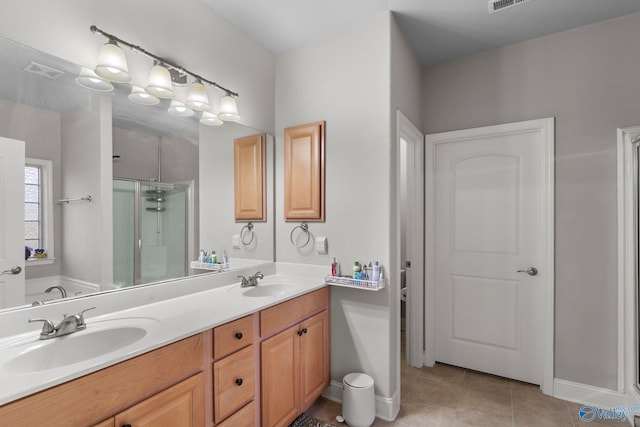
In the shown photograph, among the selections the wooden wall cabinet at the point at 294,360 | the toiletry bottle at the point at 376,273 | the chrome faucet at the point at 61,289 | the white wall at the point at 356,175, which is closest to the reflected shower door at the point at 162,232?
the chrome faucet at the point at 61,289

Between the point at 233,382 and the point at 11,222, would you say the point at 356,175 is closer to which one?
the point at 233,382

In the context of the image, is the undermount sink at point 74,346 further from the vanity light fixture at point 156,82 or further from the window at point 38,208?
the vanity light fixture at point 156,82

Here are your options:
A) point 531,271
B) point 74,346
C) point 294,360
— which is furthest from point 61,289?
point 531,271

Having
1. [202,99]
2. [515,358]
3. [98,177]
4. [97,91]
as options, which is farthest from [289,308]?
[515,358]

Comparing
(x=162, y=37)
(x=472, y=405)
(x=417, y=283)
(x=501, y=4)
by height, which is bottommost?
(x=472, y=405)

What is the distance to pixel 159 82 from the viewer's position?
172 centimetres

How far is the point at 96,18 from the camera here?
1.53m

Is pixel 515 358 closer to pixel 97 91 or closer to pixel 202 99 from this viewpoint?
pixel 202 99

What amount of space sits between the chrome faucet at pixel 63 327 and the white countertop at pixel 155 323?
26 millimetres

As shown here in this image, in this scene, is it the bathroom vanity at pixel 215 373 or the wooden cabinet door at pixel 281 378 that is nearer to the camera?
the bathroom vanity at pixel 215 373

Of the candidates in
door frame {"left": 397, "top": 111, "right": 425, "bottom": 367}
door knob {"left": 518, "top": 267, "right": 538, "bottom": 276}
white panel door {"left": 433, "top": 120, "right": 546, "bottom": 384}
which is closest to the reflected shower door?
door frame {"left": 397, "top": 111, "right": 425, "bottom": 367}

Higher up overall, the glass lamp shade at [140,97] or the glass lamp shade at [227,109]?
the glass lamp shade at [227,109]

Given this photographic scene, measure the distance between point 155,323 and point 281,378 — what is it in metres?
0.78

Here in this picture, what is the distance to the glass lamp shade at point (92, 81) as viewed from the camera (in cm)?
150
